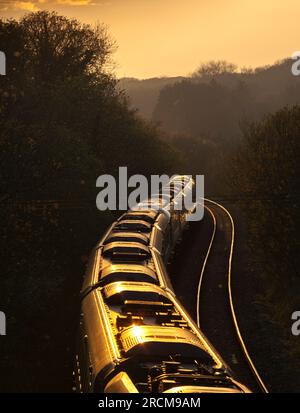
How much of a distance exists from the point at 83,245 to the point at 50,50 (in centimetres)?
2357

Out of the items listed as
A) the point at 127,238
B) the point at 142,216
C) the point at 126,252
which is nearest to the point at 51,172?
the point at 142,216

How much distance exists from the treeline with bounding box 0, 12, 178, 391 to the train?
2.90 m

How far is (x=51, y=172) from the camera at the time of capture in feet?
101

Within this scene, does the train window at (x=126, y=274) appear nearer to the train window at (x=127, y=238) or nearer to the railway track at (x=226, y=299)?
the railway track at (x=226, y=299)

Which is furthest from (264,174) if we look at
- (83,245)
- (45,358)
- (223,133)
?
(223,133)

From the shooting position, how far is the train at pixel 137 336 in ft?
40.1

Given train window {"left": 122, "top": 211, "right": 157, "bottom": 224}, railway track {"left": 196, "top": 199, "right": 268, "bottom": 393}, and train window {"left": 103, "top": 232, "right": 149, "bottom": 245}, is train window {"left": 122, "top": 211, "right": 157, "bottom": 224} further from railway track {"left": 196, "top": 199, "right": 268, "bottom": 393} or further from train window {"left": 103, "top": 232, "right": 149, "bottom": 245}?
train window {"left": 103, "top": 232, "right": 149, "bottom": 245}

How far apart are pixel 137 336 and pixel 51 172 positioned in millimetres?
17549

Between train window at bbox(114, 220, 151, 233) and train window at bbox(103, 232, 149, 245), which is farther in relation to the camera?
train window at bbox(114, 220, 151, 233)

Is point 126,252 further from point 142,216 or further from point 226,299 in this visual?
point 142,216

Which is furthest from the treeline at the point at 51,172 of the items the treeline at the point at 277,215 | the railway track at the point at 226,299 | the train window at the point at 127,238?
the treeline at the point at 277,215

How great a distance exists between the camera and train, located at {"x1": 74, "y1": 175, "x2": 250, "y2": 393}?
12.2 m

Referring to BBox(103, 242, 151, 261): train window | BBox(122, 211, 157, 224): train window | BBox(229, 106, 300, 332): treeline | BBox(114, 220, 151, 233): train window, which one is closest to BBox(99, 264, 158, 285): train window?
BBox(103, 242, 151, 261): train window

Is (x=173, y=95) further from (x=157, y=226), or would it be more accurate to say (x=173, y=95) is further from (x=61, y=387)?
(x=61, y=387)
